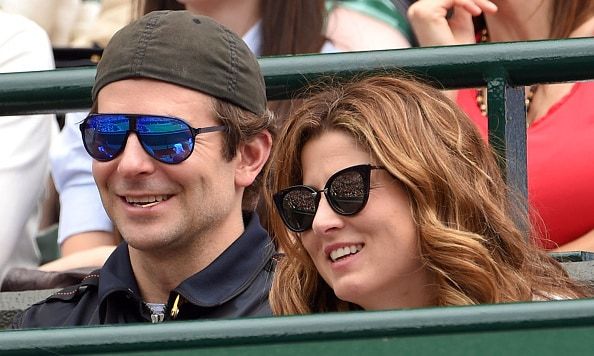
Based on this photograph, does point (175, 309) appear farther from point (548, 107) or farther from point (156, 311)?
point (548, 107)

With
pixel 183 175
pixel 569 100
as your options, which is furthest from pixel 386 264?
pixel 569 100

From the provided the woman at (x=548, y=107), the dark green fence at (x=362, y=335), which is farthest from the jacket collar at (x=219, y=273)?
the dark green fence at (x=362, y=335)

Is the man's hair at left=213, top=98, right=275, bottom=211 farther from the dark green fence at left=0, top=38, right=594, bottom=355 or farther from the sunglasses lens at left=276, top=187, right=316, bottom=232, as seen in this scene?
the dark green fence at left=0, top=38, right=594, bottom=355

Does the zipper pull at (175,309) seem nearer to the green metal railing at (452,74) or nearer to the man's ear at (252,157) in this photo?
the man's ear at (252,157)

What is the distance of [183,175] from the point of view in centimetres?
259

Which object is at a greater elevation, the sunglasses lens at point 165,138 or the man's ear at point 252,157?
the sunglasses lens at point 165,138

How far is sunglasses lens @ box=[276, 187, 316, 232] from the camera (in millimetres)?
2289

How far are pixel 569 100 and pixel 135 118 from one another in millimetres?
1150

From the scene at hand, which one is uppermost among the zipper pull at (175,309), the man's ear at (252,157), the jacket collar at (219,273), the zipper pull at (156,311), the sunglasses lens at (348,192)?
the sunglasses lens at (348,192)

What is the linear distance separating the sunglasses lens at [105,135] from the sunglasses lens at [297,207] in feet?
1.26

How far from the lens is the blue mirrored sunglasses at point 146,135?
253 centimetres

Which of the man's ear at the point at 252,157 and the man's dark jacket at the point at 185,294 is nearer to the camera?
the man's dark jacket at the point at 185,294

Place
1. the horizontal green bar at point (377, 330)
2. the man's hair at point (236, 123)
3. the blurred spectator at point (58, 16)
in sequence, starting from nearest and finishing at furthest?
1. the horizontal green bar at point (377, 330)
2. the man's hair at point (236, 123)
3. the blurred spectator at point (58, 16)

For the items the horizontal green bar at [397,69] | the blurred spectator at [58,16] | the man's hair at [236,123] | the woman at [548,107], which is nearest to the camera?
the horizontal green bar at [397,69]
